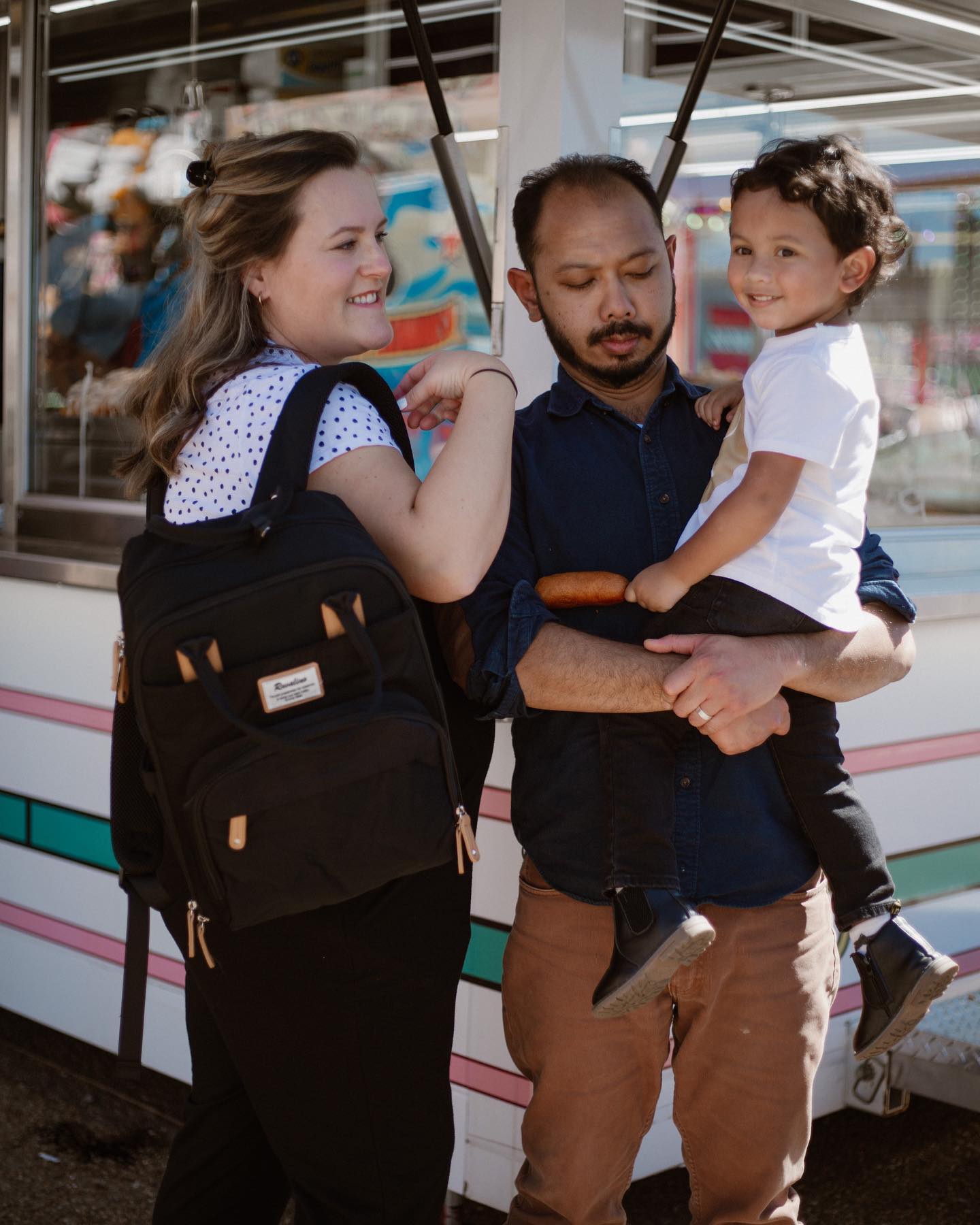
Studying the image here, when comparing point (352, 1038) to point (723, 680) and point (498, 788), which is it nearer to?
point (723, 680)

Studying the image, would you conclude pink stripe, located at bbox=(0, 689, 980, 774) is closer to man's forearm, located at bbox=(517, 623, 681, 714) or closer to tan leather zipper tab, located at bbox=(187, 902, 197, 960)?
man's forearm, located at bbox=(517, 623, 681, 714)

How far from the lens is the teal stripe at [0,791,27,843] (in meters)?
3.54

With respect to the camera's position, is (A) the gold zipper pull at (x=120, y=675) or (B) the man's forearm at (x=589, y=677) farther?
(B) the man's forearm at (x=589, y=677)

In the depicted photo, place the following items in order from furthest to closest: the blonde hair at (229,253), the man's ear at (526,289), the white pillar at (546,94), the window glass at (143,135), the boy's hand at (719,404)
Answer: the window glass at (143,135), the white pillar at (546,94), the man's ear at (526,289), the boy's hand at (719,404), the blonde hair at (229,253)

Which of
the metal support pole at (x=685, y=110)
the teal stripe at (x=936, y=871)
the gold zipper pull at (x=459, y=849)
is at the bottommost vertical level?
the teal stripe at (x=936, y=871)

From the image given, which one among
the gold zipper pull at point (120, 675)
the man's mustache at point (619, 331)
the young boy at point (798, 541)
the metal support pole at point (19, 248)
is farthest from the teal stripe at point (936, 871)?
the metal support pole at point (19, 248)

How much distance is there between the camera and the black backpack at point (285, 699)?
1.54 metres

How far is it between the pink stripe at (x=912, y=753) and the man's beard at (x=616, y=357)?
1170 millimetres

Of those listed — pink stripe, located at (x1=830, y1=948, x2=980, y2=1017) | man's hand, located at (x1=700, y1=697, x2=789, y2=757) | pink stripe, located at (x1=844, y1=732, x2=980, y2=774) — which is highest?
man's hand, located at (x1=700, y1=697, x2=789, y2=757)

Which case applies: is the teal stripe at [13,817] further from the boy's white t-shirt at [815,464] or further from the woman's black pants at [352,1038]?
the boy's white t-shirt at [815,464]

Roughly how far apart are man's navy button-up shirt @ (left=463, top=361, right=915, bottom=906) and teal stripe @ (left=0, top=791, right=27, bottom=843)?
74.6 inches

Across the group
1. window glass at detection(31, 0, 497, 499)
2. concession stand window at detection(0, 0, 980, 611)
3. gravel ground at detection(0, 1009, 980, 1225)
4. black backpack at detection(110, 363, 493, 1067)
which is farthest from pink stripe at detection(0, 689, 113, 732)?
black backpack at detection(110, 363, 493, 1067)

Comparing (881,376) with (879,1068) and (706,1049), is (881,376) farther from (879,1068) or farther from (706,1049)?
(706,1049)

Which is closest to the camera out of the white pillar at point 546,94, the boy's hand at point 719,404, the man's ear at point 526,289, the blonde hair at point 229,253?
the blonde hair at point 229,253
